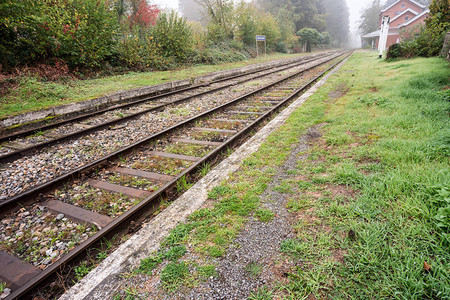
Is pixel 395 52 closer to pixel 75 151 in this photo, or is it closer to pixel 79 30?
pixel 79 30

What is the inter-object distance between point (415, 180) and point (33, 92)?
36.5 ft

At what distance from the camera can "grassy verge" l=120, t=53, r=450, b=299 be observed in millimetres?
1808

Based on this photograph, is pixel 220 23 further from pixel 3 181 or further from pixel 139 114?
pixel 3 181

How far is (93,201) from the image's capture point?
11.0 ft

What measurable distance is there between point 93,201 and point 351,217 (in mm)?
3287

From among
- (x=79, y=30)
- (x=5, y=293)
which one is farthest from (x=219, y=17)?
(x=5, y=293)

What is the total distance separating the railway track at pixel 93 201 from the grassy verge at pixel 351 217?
764 mm

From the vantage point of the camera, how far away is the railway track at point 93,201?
2.43m

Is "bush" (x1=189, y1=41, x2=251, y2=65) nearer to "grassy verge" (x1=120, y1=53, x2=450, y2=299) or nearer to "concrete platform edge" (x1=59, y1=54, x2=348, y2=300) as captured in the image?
"grassy verge" (x1=120, y1=53, x2=450, y2=299)

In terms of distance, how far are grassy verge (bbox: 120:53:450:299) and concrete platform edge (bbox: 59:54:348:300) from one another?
14 cm

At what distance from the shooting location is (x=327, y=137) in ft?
15.1

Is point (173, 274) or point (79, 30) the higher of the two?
point (79, 30)

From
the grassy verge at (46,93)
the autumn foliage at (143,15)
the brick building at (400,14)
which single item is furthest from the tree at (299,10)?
the grassy verge at (46,93)

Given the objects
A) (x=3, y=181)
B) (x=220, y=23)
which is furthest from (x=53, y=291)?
(x=220, y=23)
